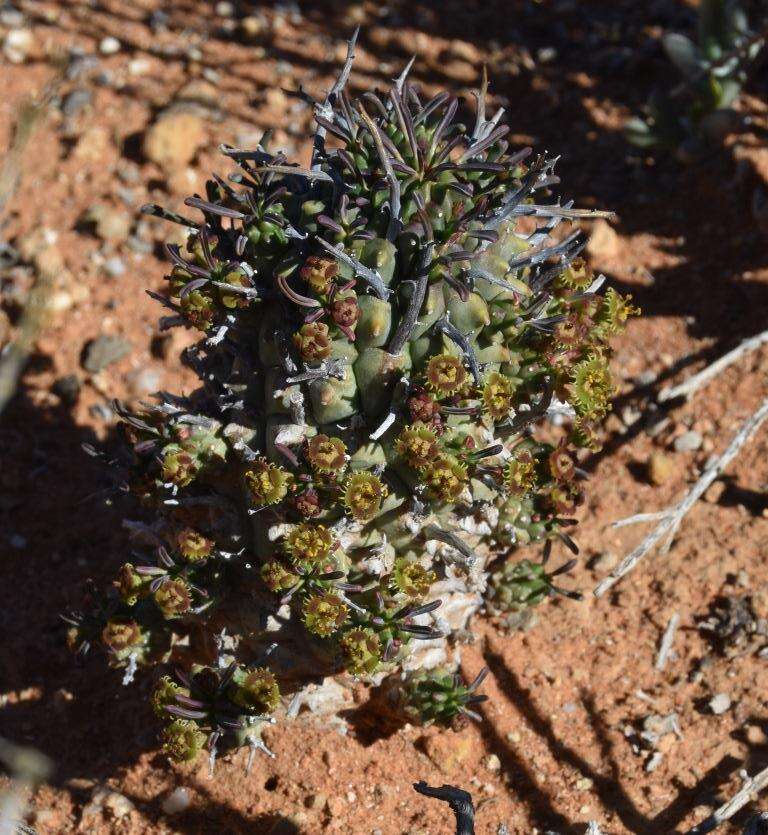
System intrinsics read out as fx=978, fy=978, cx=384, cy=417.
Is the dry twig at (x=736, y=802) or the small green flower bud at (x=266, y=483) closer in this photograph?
the small green flower bud at (x=266, y=483)

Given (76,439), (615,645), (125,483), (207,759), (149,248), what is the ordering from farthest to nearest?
1. (149,248)
2. (76,439)
3. (615,645)
4. (207,759)
5. (125,483)

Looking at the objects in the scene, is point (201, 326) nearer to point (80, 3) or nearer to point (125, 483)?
point (125, 483)

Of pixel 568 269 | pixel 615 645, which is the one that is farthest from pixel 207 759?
pixel 568 269

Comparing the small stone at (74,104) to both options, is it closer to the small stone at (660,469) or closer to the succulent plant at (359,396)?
the succulent plant at (359,396)

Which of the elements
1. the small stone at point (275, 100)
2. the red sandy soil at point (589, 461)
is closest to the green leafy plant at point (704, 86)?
the red sandy soil at point (589, 461)

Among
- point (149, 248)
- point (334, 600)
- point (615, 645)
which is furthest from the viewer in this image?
point (149, 248)

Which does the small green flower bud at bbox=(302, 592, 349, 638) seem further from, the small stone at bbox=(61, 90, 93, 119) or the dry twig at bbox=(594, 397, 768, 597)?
the small stone at bbox=(61, 90, 93, 119)
